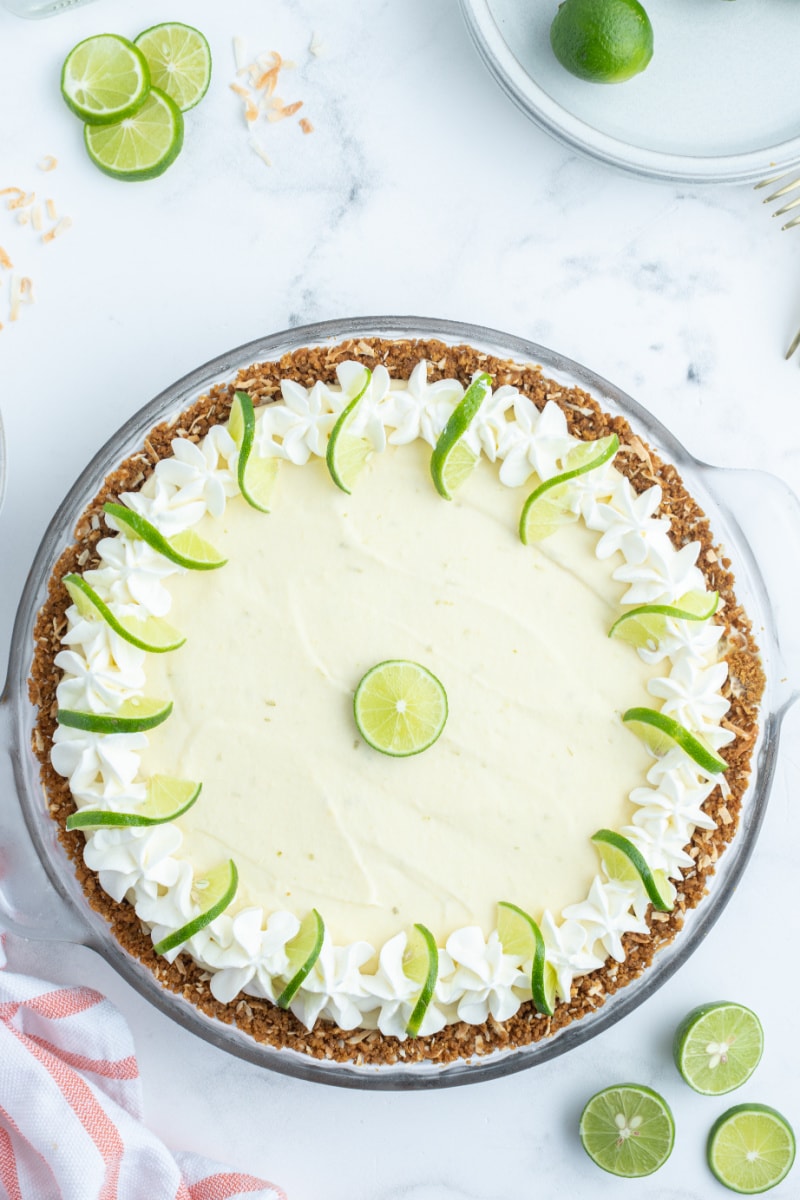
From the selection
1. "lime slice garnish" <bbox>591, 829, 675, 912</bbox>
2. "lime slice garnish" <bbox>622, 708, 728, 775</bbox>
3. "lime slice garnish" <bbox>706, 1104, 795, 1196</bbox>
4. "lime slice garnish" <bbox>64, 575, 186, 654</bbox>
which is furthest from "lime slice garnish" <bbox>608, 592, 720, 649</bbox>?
"lime slice garnish" <bbox>706, 1104, 795, 1196</bbox>

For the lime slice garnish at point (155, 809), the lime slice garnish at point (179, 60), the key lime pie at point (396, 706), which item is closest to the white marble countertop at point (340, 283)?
the lime slice garnish at point (179, 60)

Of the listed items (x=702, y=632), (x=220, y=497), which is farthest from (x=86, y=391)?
(x=702, y=632)

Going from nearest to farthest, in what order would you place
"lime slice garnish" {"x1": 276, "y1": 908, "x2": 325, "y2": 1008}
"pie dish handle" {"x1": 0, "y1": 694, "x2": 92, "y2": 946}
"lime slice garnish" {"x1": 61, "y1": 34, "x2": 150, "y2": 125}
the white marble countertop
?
"lime slice garnish" {"x1": 276, "y1": 908, "x2": 325, "y2": 1008} → "pie dish handle" {"x1": 0, "y1": 694, "x2": 92, "y2": 946} → "lime slice garnish" {"x1": 61, "y1": 34, "x2": 150, "y2": 125} → the white marble countertop

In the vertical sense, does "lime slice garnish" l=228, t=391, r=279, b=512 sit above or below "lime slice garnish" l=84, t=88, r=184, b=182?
below

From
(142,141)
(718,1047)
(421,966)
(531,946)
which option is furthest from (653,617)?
(142,141)

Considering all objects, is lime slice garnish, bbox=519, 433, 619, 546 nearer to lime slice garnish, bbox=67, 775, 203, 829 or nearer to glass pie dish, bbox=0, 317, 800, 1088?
glass pie dish, bbox=0, 317, 800, 1088
